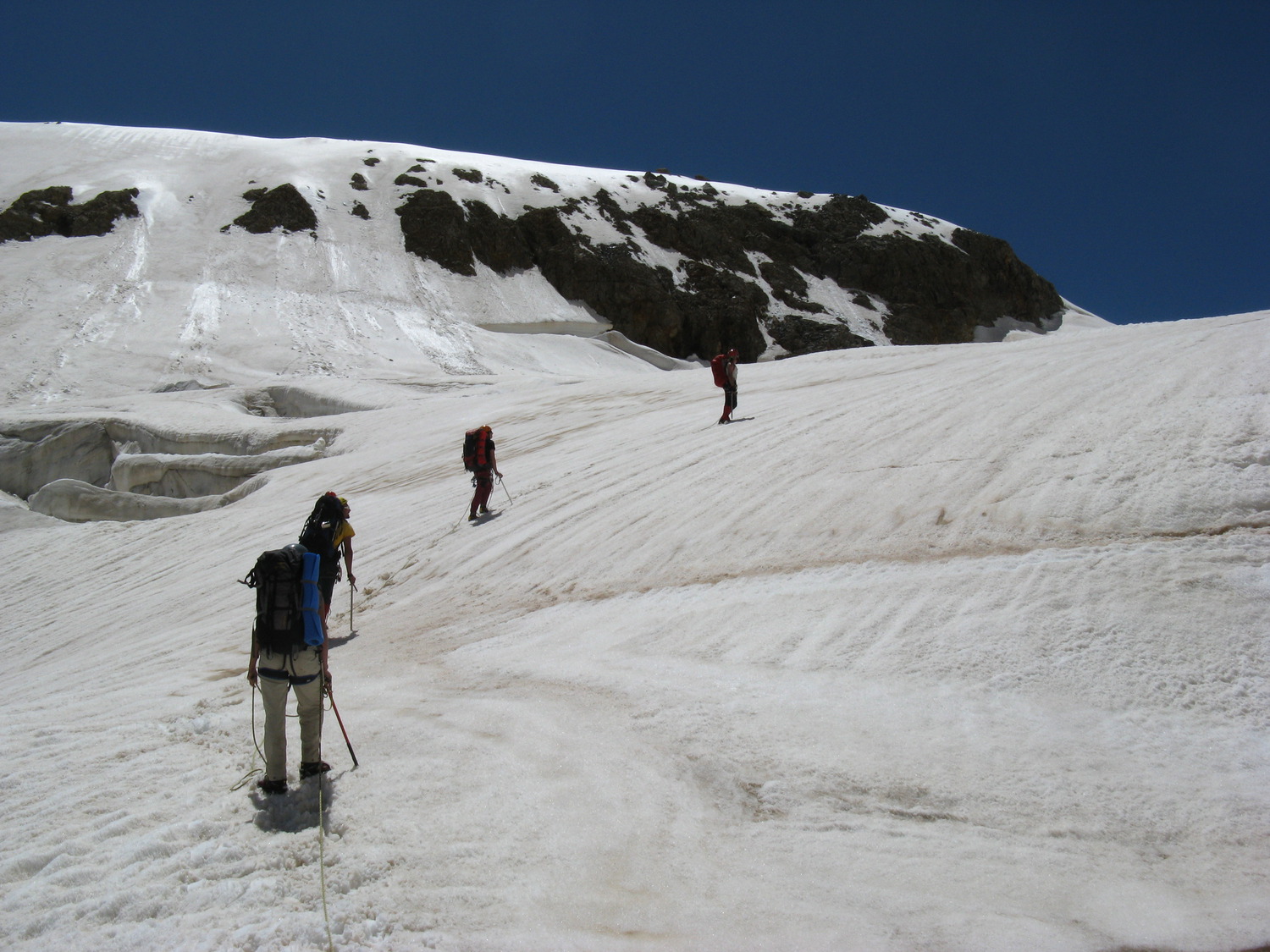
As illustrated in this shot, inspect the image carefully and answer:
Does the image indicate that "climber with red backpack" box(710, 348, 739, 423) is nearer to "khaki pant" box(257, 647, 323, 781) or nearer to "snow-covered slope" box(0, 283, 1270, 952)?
"snow-covered slope" box(0, 283, 1270, 952)

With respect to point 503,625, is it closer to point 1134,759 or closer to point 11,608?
point 1134,759

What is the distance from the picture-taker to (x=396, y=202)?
54.2 m

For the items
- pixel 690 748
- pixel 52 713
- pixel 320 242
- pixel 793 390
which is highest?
pixel 320 242

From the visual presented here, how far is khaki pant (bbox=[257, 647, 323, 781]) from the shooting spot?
420 cm

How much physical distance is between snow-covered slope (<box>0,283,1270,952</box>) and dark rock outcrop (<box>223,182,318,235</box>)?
140 ft

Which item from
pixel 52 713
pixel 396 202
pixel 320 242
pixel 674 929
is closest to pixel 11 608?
pixel 52 713

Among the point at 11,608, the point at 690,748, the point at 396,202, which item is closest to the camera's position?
the point at 690,748

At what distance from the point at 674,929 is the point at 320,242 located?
165 ft

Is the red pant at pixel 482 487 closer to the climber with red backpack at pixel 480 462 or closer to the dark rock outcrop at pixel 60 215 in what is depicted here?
the climber with red backpack at pixel 480 462

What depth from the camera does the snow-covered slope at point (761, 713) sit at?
11.0 feet

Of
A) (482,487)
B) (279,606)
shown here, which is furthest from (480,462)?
(279,606)

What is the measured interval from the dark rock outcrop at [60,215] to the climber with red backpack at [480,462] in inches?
1745

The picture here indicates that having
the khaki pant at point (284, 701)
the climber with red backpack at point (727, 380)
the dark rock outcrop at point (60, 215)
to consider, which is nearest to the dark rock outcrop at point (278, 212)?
the dark rock outcrop at point (60, 215)

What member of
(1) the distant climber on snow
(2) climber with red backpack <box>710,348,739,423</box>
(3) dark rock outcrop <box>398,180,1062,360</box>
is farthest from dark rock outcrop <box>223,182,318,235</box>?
(1) the distant climber on snow
